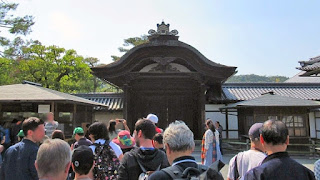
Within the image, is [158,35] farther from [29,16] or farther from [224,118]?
[29,16]

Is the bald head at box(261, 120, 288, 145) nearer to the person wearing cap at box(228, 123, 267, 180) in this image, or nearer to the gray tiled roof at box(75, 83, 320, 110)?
the person wearing cap at box(228, 123, 267, 180)

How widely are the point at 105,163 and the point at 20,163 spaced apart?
955 mm

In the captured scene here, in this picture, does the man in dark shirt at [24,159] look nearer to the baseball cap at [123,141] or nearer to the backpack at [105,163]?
the backpack at [105,163]

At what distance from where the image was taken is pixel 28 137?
320 cm

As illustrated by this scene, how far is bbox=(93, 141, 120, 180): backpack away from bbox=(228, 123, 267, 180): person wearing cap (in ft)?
4.40

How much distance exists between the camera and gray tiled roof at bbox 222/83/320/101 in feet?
54.1

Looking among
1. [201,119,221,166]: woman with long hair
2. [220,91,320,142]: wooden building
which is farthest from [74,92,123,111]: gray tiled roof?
[201,119,221,166]: woman with long hair

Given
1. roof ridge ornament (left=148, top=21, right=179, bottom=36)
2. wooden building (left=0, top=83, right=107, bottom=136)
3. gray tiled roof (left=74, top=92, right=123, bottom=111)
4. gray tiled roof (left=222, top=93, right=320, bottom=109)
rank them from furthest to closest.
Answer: gray tiled roof (left=74, top=92, right=123, bottom=111) → roof ridge ornament (left=148, top=21, right=179, bottom=36) → gray tiled roof (left=222, top=93, right=320, bottom=109) → wooden building (left=0, top=83, right=107, bottom=136)

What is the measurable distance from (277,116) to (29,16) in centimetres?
1427

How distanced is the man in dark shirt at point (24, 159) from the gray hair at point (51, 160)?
1420 mm

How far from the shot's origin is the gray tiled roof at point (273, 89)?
1649 cm

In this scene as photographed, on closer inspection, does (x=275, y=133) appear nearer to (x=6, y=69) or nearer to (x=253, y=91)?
(x=253, y=91)

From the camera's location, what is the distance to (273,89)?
17703mm

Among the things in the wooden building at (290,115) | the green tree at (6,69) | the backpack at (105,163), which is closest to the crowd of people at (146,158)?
the backpack at (105,163)
